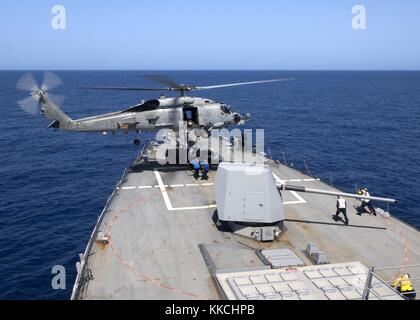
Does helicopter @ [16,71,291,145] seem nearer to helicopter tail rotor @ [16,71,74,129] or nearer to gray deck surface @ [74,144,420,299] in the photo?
helicopter tail rotor @ [16,71,74,129]

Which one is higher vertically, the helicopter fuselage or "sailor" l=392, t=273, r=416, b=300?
the helicopter fuselage

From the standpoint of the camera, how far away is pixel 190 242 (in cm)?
1955

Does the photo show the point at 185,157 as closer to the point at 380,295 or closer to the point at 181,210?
the point at 181,210

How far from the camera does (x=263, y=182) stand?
63.5 feet

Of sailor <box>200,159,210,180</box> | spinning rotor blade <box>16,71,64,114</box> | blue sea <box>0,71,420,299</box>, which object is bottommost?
blue sea <box>0,71,420,299</box>

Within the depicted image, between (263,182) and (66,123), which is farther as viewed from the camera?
(66,123)

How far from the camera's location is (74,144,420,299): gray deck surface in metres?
15.7

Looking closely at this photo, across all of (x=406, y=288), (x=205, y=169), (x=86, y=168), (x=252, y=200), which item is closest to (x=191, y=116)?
(x=205, y=169)

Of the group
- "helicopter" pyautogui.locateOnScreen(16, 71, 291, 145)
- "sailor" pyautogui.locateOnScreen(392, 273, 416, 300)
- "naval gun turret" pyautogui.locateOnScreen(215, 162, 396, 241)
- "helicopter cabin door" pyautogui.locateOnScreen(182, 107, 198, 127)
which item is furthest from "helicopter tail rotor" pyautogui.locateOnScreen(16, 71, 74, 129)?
"sailor" pyautogui.locateOnScreen(392, 273, 416, 300)

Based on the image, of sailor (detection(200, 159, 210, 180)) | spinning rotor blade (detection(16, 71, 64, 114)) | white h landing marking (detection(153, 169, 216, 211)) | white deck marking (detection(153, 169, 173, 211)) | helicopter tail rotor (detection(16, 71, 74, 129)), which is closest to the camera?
white h landing marking (detection(153, 169, 216, 211))

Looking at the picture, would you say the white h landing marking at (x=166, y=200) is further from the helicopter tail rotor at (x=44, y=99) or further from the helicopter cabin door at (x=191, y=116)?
the helicopter tail rotor at (x=44, y=99)

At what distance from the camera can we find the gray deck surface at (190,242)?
15.7 metres

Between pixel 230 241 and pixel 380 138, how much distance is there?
195 feet
